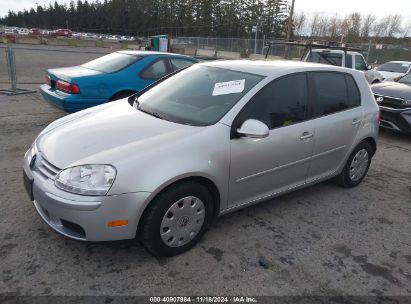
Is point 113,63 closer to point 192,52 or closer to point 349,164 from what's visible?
point 349,164

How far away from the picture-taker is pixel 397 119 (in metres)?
7.32

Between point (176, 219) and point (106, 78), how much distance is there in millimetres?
4184

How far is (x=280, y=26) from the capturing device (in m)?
74.0

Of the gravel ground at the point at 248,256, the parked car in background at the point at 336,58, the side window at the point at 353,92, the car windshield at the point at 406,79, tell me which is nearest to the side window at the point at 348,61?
the parked car in background at the point at 336,58

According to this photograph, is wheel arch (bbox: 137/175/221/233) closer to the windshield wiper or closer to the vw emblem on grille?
the windshield wiper

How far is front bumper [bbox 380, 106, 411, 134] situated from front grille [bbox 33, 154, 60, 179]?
6.88 meters

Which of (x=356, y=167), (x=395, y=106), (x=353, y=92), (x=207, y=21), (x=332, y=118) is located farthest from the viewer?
(x=207, y=21)

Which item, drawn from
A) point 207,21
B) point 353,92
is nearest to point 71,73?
point 353,92

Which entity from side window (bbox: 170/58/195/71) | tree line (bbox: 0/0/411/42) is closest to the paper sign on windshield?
side window (bbox: 170/58/195/71)

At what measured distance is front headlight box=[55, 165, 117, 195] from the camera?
254 cm

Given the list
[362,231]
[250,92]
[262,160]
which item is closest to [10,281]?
[262,160]

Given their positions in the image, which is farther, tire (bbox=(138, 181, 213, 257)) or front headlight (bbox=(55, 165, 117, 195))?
tire (bbox=(138, 181, 213, 257))

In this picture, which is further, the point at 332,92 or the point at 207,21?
the point at 207,21

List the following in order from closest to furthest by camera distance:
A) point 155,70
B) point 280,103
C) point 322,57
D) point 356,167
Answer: point 280,103 < point 356,167 < point 155,70 < point 322,57
